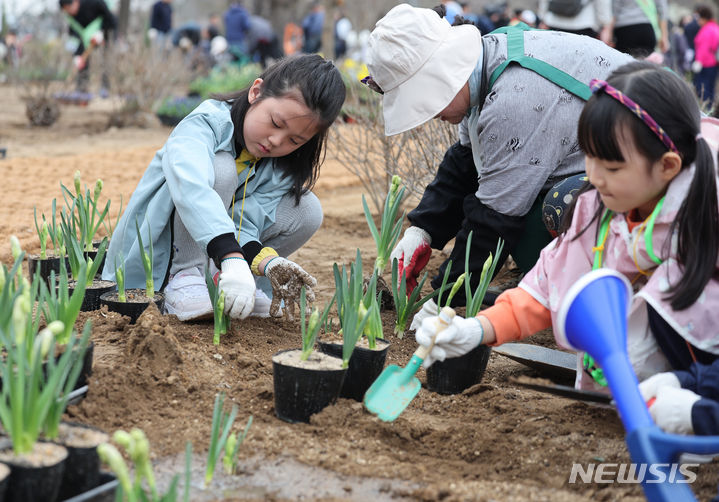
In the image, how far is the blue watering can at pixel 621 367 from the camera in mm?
1420

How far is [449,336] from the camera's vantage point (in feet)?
5.83

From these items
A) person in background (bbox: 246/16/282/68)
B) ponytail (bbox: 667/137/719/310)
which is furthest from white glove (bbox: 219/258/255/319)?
person in background (bbox: 246/16/282/68)

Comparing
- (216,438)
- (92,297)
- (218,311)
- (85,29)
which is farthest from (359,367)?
(85,29)

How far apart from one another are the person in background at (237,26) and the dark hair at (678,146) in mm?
13157

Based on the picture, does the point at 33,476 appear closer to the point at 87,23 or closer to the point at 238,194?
the point at 238,194

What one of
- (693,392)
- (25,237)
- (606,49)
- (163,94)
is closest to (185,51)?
(163,94)

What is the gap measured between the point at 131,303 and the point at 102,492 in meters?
1.13

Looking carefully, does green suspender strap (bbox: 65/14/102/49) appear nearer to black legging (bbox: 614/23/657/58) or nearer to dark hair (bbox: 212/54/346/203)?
black legging (bbox: 614/23/657/58)

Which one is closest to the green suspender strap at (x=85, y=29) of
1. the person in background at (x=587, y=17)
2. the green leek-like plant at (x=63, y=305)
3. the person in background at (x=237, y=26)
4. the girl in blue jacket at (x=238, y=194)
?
the person in background at (x=237, y=26)

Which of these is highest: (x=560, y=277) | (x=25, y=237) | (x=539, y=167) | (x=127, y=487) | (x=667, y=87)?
(x=667, y=87)

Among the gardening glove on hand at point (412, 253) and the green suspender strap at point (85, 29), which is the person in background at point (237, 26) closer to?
the green suspender strap at point (85, 29)

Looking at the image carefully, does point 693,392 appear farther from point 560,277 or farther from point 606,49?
point 606,49

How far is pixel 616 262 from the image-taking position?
1.87 m

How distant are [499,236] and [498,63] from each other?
559 millimetres
